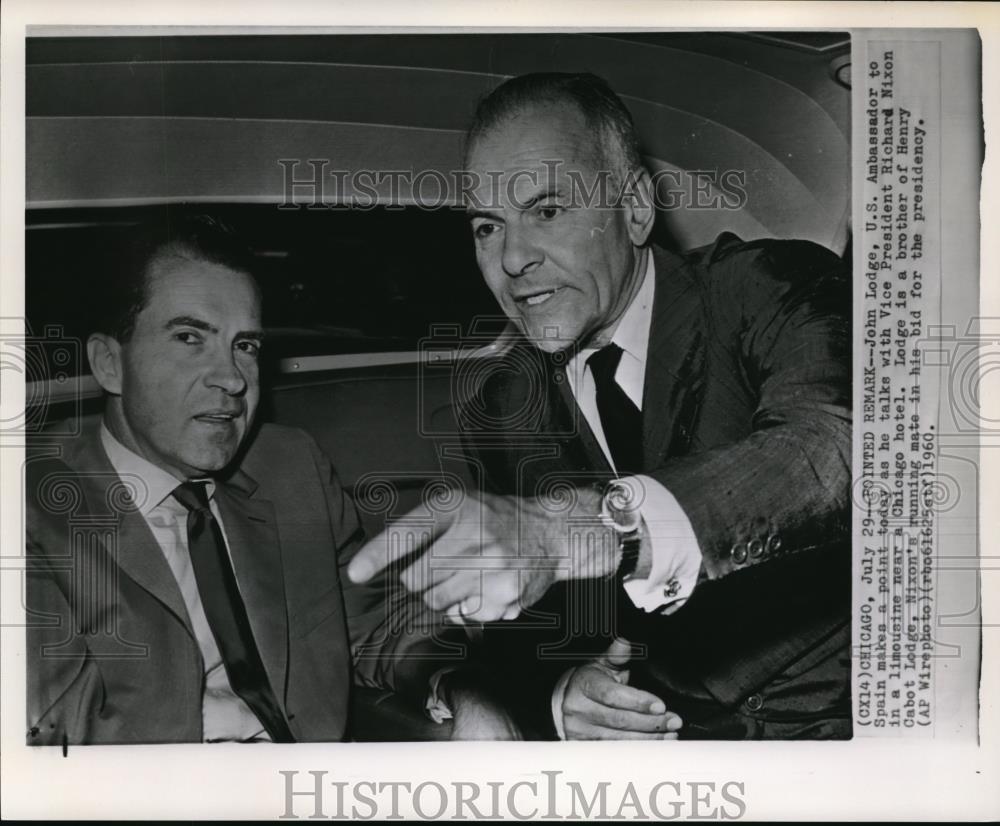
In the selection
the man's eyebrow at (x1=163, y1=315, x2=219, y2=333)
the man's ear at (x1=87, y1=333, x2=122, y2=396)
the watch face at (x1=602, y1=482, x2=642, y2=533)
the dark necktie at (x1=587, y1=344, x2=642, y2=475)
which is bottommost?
the watch face at (x1=602, y1=482, x2=642, y2=533)

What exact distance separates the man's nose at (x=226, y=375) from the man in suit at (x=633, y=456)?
503mm

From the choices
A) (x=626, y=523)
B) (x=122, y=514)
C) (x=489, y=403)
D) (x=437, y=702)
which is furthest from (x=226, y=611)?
(x=626, y=523)

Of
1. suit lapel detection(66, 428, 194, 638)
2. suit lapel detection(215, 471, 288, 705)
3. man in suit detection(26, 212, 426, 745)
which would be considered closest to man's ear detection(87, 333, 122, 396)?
man in suit detection(26, 212, 426, 745)

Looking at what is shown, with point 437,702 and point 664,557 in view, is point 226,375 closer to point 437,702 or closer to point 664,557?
point 437,702

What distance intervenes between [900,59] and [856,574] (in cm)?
125

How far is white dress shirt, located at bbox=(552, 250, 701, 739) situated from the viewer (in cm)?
207

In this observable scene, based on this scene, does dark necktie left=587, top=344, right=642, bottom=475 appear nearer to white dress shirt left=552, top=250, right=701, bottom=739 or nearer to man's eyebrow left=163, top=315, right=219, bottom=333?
white dress shirt left=552, top=250, right=701, bottom=739

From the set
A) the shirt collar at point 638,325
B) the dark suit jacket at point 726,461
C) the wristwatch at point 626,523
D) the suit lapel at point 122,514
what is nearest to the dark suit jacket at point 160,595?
the suit lapel at point 122,514

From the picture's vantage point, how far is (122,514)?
2.11m

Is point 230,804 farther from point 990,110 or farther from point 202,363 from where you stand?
point 990,110

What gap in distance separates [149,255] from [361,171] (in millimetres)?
544

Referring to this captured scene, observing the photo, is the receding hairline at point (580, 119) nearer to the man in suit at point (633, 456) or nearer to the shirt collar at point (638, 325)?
the man in suit at point (633, 456)

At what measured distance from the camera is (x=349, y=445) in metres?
2.10

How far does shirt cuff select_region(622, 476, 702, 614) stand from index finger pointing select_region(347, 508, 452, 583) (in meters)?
0.47
